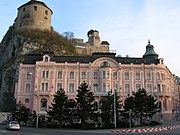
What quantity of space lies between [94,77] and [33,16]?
48859 mm

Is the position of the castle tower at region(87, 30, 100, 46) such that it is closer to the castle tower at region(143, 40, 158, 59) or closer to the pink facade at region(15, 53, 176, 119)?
the castle tower at region(143, 40, 158, 59)

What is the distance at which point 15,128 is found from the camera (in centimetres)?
3553

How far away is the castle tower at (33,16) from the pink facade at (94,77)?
3758 centimetres

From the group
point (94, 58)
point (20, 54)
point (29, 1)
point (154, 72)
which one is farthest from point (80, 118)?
point (29, 1)

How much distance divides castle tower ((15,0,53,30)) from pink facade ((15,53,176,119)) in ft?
123

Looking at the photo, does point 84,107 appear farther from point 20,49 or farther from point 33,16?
point 33,16

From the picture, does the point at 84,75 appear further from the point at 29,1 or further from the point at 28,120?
the point at 29,1

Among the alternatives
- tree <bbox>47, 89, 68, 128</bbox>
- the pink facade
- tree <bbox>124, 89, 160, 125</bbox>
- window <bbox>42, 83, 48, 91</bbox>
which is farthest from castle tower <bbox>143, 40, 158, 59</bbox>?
tree <bbox>47, 89, 68, 128</bbox>

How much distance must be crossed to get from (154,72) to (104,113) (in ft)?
86.6

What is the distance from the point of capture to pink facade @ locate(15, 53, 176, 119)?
213 ft

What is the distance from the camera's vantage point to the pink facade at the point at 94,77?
64875mm

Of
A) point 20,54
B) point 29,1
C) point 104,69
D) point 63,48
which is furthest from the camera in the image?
point 29,1

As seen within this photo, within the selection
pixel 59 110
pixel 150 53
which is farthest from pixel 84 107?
pixel 150 53

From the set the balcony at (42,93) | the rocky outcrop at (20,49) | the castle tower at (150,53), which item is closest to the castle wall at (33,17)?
the rocky outcrop at (20,49)
